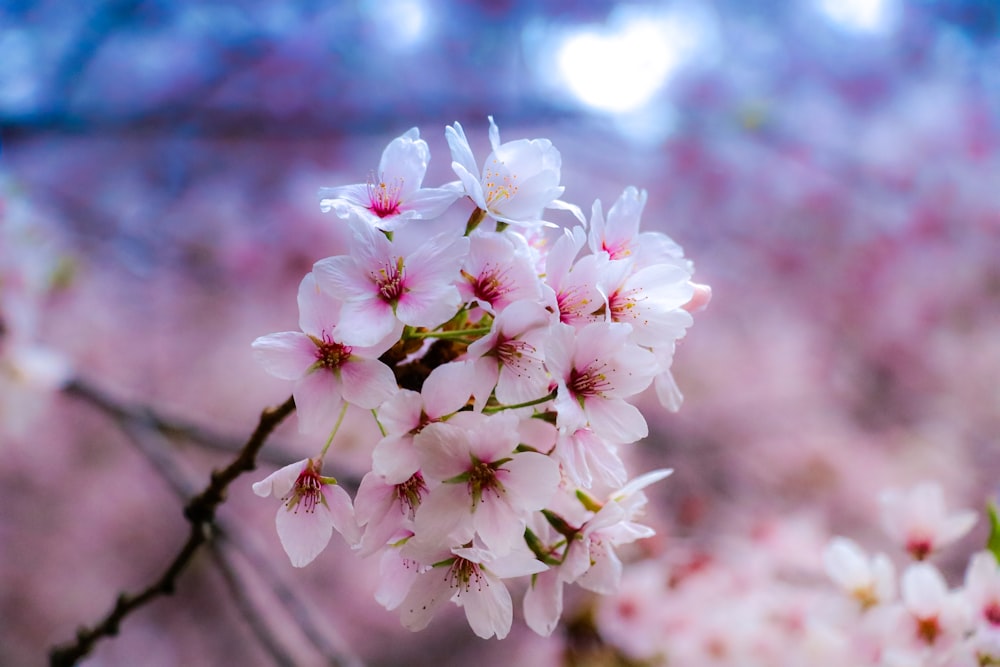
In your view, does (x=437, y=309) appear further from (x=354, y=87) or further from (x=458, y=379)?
(x=354, y=87)

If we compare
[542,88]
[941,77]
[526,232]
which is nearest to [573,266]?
[526,232]

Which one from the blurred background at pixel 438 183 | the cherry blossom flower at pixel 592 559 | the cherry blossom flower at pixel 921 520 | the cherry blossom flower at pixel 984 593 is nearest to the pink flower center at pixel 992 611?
the cherry blossom flower at pixel 984 593

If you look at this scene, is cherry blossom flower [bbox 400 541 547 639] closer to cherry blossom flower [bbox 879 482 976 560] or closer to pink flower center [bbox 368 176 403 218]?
pink flower center [bbox 368 176 403 218]

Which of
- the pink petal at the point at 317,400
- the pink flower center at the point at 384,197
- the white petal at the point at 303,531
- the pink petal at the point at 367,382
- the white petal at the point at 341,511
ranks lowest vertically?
the white petal at the point at 303,531

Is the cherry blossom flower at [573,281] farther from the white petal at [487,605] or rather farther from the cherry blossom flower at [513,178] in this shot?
the white petal at [487,605]

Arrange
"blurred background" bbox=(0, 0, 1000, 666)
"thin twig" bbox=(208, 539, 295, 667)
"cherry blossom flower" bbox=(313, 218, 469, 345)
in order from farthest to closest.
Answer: "blurred background" bbox=(0, 0, 1000, 666)
"thin twig" bbox=(208, 539, 295, 667)
"cherry blossom flower" bbox=(313, 218, 469, 345)

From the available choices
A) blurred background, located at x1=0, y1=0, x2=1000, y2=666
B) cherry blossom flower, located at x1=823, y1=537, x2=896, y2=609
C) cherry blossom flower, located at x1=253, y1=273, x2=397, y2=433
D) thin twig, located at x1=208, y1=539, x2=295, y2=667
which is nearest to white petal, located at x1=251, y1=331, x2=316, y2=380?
cherry blossom flower, located at x1=253, y1=273, x2=397, y2=433
